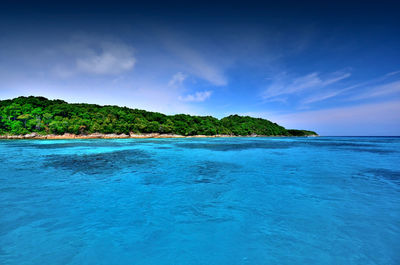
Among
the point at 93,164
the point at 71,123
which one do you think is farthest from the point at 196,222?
the point at 71,123

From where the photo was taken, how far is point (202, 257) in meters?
3.37

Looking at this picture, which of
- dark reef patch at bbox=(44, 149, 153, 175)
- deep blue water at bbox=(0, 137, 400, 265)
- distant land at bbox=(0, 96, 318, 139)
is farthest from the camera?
distant land at bbox=(0, 96, 318, 139)

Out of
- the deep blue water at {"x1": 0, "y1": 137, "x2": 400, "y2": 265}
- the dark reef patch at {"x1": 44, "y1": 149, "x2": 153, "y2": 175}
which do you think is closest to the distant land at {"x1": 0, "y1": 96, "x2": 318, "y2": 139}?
the dark reef patch at {"x1": 44, "y1": 149, "x2": 153, "y2": 175}

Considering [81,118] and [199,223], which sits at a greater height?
[81,118]

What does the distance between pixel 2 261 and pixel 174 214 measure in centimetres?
370

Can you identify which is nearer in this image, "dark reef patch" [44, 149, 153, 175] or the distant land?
Answer: "dark reef patch" [44, 149, 153, 175]

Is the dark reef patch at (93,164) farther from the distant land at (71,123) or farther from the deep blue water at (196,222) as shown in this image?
the distant land at (71,123)

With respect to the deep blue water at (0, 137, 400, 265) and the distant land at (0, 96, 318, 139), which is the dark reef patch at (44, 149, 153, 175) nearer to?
the deep blue water at (0, 137, 400, 265)

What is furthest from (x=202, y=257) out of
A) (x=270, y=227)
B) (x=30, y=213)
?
(x=30, y=213)

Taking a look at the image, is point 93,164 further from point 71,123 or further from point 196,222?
point 71,123

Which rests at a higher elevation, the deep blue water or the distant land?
the distant land

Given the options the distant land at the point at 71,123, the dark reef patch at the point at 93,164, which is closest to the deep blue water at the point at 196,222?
the dark reef patch at the point at 93,164

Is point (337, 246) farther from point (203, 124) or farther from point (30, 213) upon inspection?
point (203, 124)

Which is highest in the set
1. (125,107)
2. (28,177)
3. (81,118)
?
(125,107)
